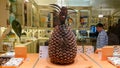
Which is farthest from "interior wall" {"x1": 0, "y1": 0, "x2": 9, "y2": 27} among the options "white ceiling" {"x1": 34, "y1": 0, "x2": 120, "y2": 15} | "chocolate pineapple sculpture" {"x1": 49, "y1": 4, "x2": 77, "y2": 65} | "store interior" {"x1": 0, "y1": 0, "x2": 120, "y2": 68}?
"white ceiling" {"x1": 34, "y1": 0, "x2": 120, "y2": 15}

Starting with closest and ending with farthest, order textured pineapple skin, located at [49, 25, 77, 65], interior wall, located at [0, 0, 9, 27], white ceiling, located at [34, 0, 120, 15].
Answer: textured pineapple skin, located at [49, 25, 77, 65] → interior wall, located at [0, 0, 9, 27] → white ceiling, located at [34, 0, 120, 15]

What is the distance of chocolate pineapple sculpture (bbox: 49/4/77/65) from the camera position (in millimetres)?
1130

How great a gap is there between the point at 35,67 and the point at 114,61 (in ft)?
1.70

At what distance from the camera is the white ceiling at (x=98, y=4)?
6.41 m

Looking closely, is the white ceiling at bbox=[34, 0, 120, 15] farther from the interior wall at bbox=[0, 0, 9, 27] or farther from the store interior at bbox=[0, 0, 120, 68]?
the interior wall at bbox=[0, 0, 9, 27]

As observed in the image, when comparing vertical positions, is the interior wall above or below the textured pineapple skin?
above

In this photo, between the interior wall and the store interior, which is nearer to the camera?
the store interior

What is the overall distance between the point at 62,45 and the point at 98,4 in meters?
6.04

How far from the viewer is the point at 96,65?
1.21m

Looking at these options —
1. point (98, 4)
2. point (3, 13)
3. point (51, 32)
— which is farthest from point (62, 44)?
point (98, 4)

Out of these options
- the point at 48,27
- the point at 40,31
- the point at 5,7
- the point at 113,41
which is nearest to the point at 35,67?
the point at 5,7

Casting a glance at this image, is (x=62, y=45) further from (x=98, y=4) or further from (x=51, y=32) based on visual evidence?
(x=98, y=4)

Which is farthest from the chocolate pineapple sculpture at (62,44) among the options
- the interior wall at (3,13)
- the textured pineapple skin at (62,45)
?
the interior wall at (3,13)

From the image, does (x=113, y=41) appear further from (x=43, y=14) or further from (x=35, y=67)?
(x=35, y=67)
